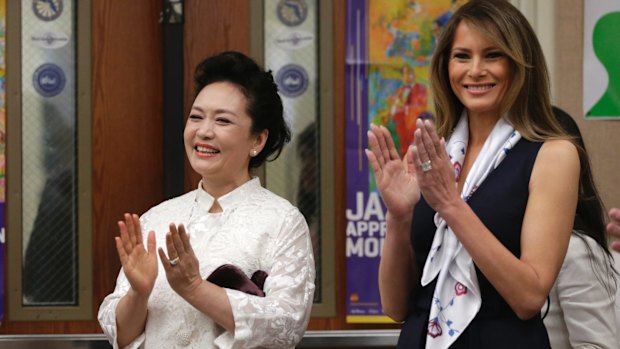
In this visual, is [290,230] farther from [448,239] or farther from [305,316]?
[448,239]

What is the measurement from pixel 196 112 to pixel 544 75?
0.97 meters

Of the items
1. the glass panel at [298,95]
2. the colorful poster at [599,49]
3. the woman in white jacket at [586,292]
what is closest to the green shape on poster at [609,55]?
the colorful poster at [599,49]

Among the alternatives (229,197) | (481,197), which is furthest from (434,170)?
(229,197)

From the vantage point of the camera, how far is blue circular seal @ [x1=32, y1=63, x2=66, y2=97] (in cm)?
359

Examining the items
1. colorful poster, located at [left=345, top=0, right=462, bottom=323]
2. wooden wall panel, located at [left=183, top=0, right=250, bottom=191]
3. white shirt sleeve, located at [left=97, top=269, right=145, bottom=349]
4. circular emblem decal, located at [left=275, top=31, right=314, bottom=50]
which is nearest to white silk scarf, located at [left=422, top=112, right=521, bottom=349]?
white shirt sleeve, located at [left=97, top=269, right=145, bottom=349]

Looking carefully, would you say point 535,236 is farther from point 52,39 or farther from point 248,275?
point 52,39

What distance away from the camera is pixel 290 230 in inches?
104

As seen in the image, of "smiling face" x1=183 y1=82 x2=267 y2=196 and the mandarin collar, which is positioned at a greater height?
"smiling face" x1=183 y1=82 x2=267 y2=196

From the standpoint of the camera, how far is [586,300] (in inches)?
95.7

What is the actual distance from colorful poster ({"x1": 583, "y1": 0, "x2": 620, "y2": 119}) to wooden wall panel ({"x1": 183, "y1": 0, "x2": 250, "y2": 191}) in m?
1.22

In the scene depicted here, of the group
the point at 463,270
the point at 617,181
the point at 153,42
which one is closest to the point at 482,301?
the point at 463,270

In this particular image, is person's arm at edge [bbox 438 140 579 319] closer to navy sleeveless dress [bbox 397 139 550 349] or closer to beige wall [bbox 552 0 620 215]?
navy sleeveless dress [bbox 397 139 550 349]

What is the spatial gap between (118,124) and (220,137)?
1037 mm

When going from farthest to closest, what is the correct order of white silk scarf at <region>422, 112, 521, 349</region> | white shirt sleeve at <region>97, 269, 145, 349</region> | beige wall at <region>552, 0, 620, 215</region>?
beige wall at <region>552, 0, 620, 215</region>, white shirt sleeve at <region>97, 269, 145, 349</region>, white silk scarf at <region>422, 112, 521, 349</region>
